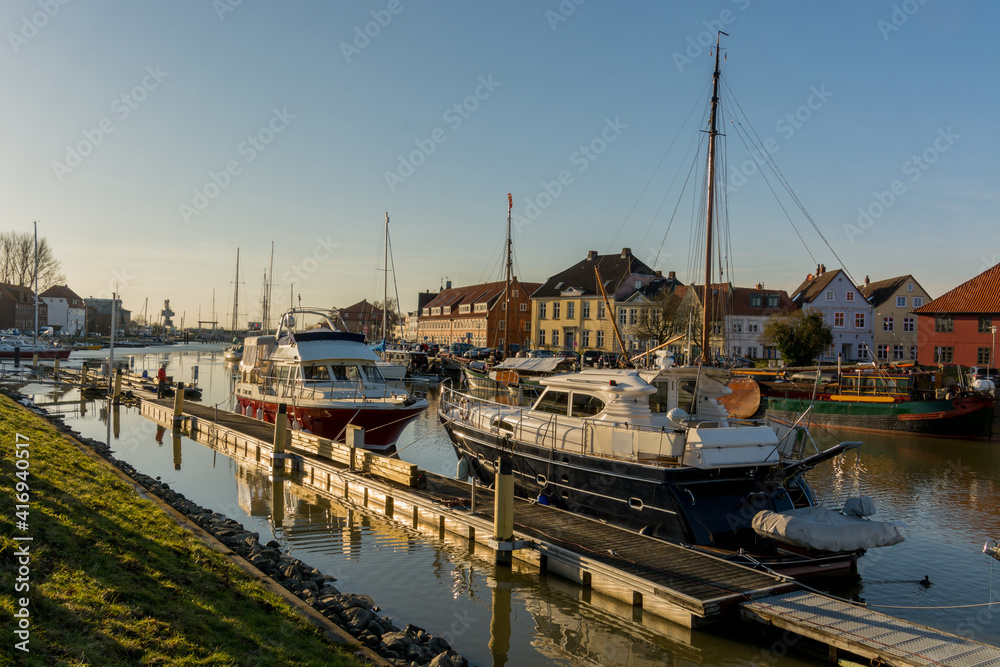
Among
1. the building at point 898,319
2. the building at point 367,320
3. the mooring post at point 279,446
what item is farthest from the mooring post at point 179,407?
the building at point 367,320

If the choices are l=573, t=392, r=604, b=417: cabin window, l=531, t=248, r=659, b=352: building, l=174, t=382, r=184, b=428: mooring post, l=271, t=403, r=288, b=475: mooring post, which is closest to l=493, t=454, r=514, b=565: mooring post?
l=573, t=392, r=604, b=417: cabin window

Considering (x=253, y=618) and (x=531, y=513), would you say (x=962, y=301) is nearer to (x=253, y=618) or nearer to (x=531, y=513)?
(x=531, y=513)

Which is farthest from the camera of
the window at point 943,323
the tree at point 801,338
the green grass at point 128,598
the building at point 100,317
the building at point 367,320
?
the building at point 100,317

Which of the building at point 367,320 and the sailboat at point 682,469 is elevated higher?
the building at point 367,320

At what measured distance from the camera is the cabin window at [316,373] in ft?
83.2

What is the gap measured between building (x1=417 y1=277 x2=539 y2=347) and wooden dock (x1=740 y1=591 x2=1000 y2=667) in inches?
2545

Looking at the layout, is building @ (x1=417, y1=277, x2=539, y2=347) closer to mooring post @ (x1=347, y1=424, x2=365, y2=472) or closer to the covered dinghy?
mooring post @ (x1=347, y1=424, x2=365, y2=472)

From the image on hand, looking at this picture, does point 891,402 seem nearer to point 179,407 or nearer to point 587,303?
point 179,407

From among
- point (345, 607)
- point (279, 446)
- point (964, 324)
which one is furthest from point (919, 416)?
point (345, 607)

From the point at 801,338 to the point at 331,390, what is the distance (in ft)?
126

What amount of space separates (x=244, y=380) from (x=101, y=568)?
88.1 feet

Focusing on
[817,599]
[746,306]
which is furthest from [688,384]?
[746,306]

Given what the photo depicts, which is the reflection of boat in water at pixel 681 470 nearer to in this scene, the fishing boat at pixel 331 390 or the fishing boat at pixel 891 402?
the fishing boat at pixel 331 390

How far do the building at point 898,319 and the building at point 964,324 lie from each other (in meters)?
17.5
